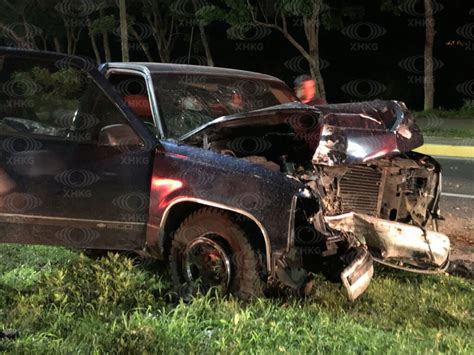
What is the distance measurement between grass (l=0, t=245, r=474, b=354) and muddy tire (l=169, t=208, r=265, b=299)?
14 centimetres

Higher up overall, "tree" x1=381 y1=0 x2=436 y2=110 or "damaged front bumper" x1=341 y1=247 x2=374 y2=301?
"tree" x1=381 y1=0 x2=436 y2=110

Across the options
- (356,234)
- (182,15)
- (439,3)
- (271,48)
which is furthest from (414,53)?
(356,234)

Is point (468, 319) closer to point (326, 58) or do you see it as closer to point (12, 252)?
point (12, 252)

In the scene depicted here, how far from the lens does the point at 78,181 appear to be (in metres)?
4.26

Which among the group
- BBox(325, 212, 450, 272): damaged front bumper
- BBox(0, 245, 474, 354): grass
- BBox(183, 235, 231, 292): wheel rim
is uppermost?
BBox(325, 212, 450, 272): damaged front bumper

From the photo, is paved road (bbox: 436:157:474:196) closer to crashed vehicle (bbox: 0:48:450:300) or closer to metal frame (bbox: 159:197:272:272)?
crashed vehicle (bbox: 0:48:450:300)

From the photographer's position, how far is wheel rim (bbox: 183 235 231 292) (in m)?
4.05

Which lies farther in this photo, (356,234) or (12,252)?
(12,252)

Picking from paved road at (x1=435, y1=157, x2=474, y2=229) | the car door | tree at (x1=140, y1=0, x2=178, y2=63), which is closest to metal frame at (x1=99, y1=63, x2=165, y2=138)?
the car door

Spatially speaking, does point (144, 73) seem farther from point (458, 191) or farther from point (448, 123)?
point (448, 123)

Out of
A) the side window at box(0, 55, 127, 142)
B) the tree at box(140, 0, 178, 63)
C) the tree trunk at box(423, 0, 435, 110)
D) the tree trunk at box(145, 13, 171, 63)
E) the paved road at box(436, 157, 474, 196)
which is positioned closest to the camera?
the side window at box(0, 55, 127, 142)

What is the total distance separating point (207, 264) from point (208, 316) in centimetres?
50

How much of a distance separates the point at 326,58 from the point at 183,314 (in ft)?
87.3

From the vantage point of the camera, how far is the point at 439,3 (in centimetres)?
2275
